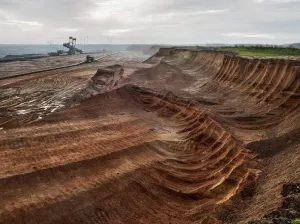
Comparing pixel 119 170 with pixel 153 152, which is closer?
pixel 119 170

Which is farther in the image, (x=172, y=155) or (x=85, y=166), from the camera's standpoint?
(x=172, y=155)

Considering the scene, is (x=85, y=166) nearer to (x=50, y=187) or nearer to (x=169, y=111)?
(x=50, y=187)

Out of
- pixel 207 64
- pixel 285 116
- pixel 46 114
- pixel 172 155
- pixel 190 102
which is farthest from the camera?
pixel 207 64

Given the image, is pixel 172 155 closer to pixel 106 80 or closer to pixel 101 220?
pixel 101 220

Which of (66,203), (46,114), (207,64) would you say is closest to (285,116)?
(66,203)

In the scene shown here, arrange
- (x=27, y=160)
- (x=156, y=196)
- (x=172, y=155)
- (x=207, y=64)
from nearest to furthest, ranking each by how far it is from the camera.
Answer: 1. (x=156, y=196)
2. (x=27, y=160)
3. (x=172, y=155)
4. (x=207, y=64)

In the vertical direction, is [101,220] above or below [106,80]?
below

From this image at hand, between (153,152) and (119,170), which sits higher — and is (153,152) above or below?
above

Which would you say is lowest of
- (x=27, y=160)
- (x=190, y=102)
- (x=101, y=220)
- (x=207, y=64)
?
(x=101, y=220)
